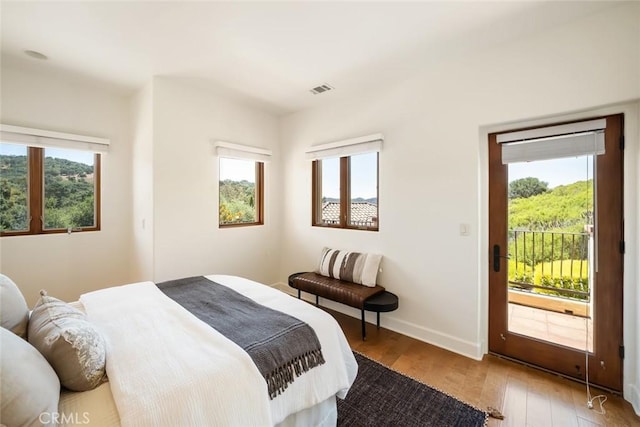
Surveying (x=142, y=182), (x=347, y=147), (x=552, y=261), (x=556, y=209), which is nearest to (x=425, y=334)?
(x=552, y=261)

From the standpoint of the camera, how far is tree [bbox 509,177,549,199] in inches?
88.7

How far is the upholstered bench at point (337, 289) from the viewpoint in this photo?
275 centimetres

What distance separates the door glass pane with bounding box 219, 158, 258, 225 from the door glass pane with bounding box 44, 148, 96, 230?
1511mm

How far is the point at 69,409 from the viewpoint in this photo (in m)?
0.98

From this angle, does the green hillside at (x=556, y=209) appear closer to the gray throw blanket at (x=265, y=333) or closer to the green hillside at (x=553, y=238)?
the green hillside at (x=553, y=238)

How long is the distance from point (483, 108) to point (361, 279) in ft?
6.77

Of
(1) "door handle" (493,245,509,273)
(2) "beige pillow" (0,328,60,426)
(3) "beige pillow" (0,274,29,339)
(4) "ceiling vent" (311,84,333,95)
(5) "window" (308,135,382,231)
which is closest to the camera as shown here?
(2) "beige pillow" (0,328,60,426)

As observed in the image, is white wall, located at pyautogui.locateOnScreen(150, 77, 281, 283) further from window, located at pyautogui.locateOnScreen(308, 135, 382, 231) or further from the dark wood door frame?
the dark wood door frame

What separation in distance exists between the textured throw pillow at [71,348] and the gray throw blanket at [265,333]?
53cm

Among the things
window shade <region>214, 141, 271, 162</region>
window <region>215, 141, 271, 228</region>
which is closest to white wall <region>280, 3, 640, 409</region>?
window shade <region>214, 141, 271, 162</region>

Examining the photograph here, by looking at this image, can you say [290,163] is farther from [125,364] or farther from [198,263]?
[125,364]

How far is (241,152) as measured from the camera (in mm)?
3670

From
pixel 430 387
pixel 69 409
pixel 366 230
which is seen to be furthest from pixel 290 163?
pixel 69 409

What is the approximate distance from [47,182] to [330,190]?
3275mm
